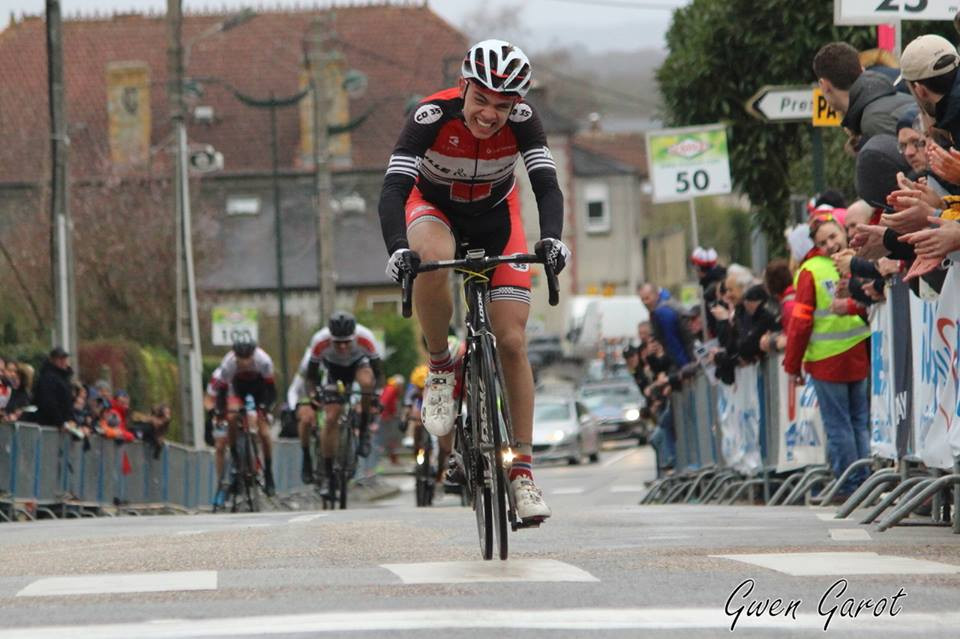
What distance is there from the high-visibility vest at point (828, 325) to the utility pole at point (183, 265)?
2114 centimetres

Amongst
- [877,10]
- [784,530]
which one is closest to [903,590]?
[784,530]

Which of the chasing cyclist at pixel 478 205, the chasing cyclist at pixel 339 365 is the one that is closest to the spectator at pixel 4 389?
the chasing cyclist at pixel 339 365

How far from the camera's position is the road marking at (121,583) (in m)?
7.55

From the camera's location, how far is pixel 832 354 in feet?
47.0

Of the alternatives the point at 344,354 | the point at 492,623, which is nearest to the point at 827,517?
the point at 492,623

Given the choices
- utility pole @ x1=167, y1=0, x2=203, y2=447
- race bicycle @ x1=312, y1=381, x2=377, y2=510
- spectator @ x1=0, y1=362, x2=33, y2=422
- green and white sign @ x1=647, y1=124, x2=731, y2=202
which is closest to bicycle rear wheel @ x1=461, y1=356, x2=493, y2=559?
race bicycle @ x1=312, y1=381, x2=377, y2=510

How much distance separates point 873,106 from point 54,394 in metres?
13.0

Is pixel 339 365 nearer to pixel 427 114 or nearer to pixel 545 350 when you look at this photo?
pixel 427 114

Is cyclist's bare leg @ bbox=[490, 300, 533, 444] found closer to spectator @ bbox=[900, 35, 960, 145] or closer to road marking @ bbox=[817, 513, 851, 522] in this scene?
spectator @ bbox=[900, 35, 960, 145]

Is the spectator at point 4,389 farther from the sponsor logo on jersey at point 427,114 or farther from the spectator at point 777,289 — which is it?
the sponsor logo on jersey at point 427,114

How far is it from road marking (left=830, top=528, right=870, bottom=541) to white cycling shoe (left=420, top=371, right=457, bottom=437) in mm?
1824

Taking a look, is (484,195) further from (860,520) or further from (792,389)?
(792,389)

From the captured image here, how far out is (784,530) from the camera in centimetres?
1049

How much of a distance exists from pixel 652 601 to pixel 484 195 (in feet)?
10.3
